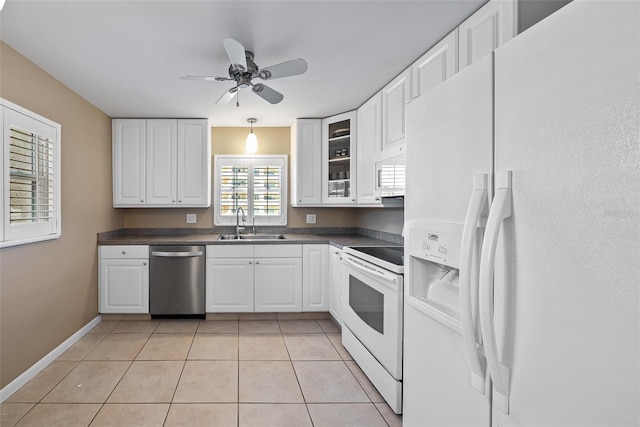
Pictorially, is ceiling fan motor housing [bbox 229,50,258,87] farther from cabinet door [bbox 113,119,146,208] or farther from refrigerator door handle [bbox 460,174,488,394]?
cabinet door [bbox 113,119,146,208]

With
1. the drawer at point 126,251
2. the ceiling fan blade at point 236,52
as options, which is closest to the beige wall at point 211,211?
the drawer at point 126,251

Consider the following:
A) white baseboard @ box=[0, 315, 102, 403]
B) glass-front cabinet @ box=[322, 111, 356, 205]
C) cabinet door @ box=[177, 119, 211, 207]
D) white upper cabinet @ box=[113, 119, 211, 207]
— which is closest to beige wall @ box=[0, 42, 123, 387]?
white baseboard @ box=[0, 315, 102, 403]

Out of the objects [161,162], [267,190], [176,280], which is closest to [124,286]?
[176,280]

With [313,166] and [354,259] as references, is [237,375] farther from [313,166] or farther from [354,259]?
[313,166]

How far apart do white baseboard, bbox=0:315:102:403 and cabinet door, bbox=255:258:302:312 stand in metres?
1.60

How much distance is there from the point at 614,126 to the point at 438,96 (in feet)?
2.20

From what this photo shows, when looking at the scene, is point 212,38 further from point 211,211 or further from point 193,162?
point 211,211

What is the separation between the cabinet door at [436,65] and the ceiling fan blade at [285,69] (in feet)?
2.54

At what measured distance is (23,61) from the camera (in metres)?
2.33

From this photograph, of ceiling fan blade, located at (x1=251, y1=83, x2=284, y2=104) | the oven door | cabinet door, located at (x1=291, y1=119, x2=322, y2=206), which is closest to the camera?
the oven door

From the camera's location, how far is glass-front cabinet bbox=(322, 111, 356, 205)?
358 centimetres

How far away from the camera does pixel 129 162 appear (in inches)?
152

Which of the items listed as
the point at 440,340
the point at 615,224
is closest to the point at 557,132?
the point at 615,224

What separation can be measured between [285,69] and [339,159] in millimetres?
1681
